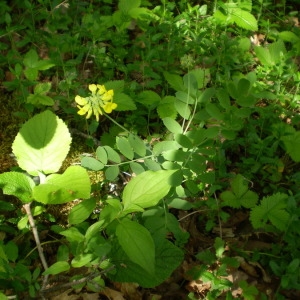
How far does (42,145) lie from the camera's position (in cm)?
210

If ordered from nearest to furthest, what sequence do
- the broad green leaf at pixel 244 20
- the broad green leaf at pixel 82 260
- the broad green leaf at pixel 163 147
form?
the broad green leaf at pixel 82 260 → the broad green leaf at pixel 163 147 → the broad green leaf at pixel 244 20

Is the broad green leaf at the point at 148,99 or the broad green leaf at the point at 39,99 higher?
the broad green leaf at the point at 148,99

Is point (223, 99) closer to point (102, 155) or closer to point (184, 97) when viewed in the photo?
point (184, 97)

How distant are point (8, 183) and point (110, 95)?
0.71 meters

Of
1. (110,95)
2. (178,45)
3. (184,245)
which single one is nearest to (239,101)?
(110,95)

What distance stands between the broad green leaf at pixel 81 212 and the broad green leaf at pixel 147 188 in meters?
0.22

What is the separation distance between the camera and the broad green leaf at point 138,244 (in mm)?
1614

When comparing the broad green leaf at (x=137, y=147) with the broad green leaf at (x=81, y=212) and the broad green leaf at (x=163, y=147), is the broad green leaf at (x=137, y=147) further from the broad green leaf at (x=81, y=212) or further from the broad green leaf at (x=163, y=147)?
the broad green leaf at (x=81, y=212)

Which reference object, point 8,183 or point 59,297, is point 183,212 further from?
point 8,183

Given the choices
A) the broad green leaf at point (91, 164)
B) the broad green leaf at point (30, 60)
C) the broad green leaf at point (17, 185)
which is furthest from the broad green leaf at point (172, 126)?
the broad green leaf at point (30, 60)

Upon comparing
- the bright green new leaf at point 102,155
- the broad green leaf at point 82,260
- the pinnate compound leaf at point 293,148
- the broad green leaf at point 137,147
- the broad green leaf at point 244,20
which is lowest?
the broad green leaf at point 82,260

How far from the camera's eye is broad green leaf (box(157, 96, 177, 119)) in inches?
104

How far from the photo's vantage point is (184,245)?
233 centimetres

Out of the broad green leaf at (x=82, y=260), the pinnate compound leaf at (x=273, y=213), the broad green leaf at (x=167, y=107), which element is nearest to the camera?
the broad green leaf at (x=82, y=260)
